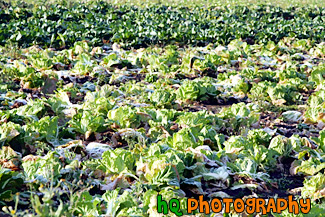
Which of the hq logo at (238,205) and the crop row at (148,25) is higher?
the crop row at (148,25)

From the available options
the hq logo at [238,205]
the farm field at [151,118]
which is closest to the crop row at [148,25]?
the farm field at [151,118]

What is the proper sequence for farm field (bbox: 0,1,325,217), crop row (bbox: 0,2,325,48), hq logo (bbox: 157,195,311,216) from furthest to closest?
crop row (bbox: 0,2,325,48), farm field (bbox: 0,1,325,217), hq logo (bbox: 157,195,311,216)

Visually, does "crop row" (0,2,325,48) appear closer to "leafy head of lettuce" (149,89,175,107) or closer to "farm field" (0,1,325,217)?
"farm field" (0,1,325,217)

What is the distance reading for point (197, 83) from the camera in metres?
7.11

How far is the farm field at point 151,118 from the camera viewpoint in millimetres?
4027

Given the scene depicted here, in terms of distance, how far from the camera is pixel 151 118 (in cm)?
576

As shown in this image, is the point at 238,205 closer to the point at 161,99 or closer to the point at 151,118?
the point at 151,118

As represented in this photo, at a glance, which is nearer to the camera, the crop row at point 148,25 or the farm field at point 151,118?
the farm field at point 151,118

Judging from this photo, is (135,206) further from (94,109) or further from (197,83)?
(197,83)

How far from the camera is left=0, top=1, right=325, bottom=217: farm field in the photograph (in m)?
4.03

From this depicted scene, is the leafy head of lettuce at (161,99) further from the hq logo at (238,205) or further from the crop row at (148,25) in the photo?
the crop row at (148,25)

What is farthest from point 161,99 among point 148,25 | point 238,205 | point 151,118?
point 148,25

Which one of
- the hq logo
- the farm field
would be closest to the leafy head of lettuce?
the farm field

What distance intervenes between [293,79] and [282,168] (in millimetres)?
3383
